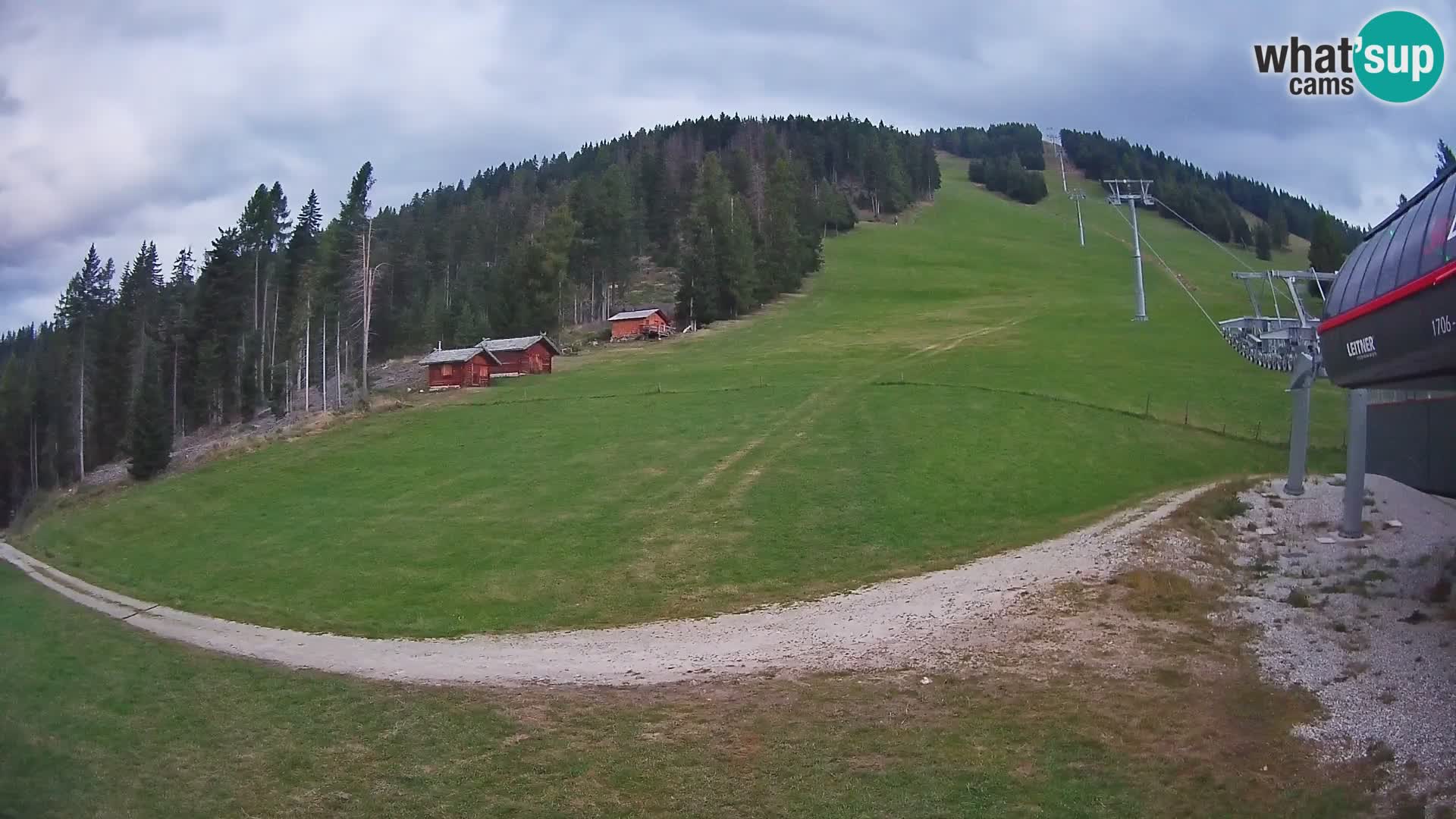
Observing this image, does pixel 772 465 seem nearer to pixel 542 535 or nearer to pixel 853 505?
pixel 853 505

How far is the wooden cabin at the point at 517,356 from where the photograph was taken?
70.6 metres

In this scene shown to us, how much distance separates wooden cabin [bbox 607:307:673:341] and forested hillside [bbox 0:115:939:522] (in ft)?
17.8

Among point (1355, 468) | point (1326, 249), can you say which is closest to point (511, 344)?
point (1355, 468)

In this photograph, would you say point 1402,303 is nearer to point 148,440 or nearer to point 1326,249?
point 148,440

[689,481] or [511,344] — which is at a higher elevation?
[511,344]

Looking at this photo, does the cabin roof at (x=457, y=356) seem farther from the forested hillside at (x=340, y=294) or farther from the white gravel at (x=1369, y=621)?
→ the white gravel at (x=1369, y=621)

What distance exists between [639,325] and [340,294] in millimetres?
25113

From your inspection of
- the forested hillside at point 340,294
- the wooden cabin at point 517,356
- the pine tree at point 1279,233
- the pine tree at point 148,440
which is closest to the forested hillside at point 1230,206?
the pine tree at point 1279,233

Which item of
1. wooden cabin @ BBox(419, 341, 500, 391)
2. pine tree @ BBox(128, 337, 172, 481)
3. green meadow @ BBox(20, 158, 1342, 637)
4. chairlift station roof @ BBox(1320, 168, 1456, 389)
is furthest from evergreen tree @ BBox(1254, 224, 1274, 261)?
pine tree @ BBox(128, 337, 172, 481)

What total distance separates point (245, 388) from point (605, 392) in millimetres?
47462

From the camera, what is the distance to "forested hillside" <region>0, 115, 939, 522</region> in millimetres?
81438

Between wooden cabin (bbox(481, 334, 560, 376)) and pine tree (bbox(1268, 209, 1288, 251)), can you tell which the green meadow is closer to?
wooden cabin (bbox(481, 334, 560, 376))

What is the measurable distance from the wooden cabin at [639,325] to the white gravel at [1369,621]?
198 feet

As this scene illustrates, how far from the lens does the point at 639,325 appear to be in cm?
8631
